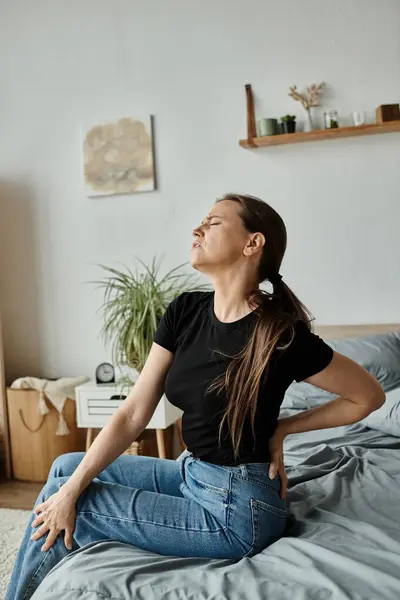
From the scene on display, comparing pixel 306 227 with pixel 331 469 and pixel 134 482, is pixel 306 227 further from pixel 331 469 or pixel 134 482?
pixel 134 482

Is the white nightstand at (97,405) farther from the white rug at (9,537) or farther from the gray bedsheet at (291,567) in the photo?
the gray bedsheet at (291,567)

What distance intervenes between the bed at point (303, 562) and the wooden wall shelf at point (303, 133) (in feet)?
5.96

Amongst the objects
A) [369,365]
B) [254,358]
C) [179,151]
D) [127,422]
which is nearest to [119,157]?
[179,151]

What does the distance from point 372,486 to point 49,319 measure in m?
2.50

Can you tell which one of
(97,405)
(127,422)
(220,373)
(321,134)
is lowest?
(97,405)

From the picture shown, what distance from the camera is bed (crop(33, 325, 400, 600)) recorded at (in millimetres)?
1084

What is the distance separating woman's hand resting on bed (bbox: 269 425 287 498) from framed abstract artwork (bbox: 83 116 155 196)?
7.58 feet

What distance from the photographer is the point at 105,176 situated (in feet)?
11.6

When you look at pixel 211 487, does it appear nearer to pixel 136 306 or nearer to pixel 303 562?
pixel 303 562

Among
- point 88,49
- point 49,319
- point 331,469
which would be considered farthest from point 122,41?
point 331,469

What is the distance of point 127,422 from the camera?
1.48 m

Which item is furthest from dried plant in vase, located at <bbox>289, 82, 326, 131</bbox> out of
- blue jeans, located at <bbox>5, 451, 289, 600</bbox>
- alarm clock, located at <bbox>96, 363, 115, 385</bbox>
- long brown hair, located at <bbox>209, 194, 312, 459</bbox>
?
blue jeans, located at <bbox>5, 451, 289, 600</bbox>

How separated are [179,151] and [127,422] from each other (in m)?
2.27

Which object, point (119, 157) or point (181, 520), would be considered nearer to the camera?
point (181, 520)
